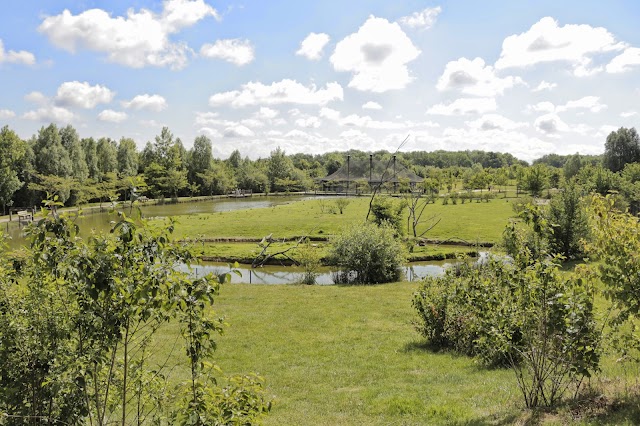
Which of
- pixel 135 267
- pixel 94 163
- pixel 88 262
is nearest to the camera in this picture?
pixel 88 262

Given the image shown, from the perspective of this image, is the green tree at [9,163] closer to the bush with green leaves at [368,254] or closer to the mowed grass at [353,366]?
the mowed grass at [353,366]

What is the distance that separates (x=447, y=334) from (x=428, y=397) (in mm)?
3885

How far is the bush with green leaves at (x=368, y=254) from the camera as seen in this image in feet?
82.6

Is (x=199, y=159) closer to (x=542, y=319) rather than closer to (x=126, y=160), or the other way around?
(x=126, y=160)

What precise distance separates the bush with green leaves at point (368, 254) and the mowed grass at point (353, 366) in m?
4.23

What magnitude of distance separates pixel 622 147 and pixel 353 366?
328 feet

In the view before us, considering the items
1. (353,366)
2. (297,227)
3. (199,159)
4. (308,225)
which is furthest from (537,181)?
(199,159)

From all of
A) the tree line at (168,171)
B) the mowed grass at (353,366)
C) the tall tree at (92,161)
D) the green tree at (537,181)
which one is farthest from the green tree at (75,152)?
the green tree at (537,181)

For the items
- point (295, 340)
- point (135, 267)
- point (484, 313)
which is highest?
point (135, 267)

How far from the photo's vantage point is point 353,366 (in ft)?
39.8

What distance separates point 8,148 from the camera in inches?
2399

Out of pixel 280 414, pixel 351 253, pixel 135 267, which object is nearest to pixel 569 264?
pixel 351 253

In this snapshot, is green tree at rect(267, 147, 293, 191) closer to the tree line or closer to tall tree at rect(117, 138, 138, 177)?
the tree line

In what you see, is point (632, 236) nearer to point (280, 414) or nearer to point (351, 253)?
point (280, 414)
